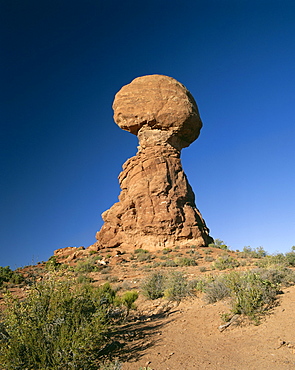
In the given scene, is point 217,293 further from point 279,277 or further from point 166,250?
point 166,250

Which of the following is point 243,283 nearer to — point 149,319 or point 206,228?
point 149,319

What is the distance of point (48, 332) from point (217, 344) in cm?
325

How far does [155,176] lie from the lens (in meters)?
26.4

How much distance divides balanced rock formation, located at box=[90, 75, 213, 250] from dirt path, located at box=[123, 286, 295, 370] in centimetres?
1788

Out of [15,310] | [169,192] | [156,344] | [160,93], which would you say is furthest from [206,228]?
[15,310]

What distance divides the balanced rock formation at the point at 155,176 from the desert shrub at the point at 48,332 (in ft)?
67.1

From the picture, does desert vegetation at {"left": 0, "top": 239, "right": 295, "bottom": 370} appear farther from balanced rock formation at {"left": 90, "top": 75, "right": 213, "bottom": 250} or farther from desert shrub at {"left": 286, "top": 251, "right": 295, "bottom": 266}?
balanced rock formation at {"left": 90, "top": 75, "right": 213, "bottom": 250}

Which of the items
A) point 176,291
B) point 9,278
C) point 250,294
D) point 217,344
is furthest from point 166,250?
point 217,344

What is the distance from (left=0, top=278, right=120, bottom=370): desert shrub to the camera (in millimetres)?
3567

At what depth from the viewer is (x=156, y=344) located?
17.7 feet

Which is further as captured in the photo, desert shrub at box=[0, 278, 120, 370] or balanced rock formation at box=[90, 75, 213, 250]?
balanced rock formation at box=[90, 75, 213, 250]

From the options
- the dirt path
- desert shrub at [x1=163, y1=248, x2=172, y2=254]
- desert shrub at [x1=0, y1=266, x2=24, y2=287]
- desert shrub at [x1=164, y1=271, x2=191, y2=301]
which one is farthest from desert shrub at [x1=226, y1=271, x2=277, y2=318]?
desert shrub at [x1=163, y1=248, x2=172, y2=254]

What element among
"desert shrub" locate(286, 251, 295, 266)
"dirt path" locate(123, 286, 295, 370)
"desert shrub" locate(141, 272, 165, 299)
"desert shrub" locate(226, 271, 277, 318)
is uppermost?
"desert shrub" locate(141, 272, 165, 299)

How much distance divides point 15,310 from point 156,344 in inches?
A: 115
